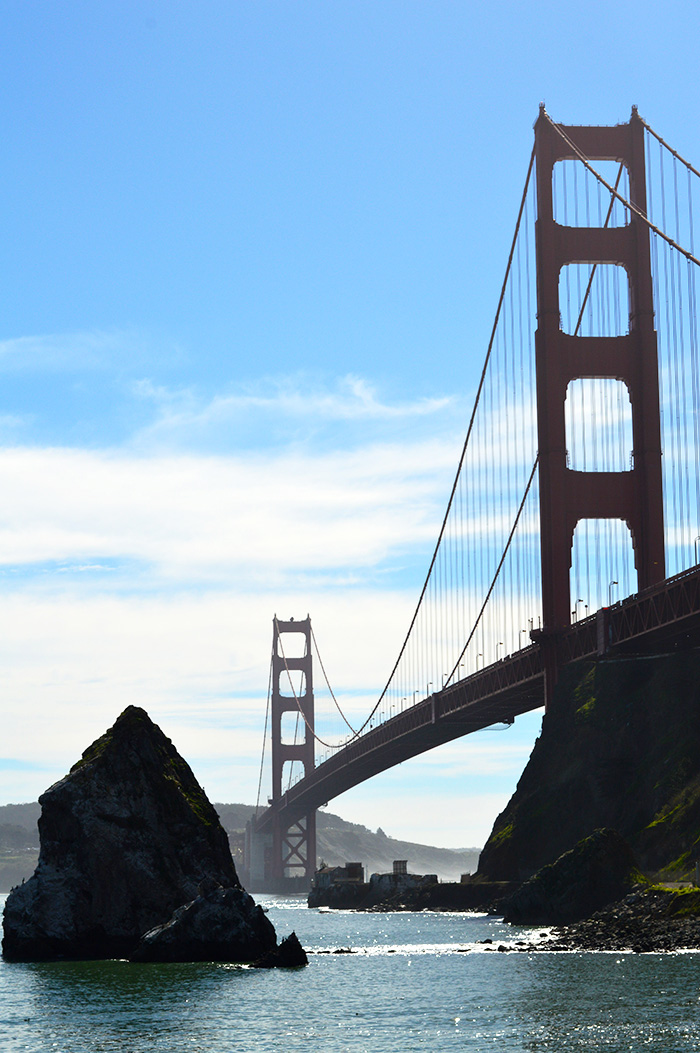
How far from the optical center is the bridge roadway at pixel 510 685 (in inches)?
2820

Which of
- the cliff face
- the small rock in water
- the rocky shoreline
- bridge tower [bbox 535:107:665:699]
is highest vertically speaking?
bridge tower [bbox 535:107:665:699]

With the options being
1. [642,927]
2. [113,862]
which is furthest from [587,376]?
[113,862]

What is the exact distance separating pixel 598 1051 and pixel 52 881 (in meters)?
30.9

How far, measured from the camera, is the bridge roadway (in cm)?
7162

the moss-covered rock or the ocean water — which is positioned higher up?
the moss-covered rock

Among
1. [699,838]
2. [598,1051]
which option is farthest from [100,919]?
[598,1051]

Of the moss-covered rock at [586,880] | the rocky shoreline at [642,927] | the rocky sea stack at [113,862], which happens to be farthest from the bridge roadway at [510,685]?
the rocky sea stack at [113,862]

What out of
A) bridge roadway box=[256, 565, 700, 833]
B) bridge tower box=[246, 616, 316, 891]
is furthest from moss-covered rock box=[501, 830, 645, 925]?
bridge tower box=[246, 616, 316, 891]

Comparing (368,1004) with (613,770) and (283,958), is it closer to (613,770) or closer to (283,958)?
(283,958)

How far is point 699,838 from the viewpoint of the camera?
61.3 m

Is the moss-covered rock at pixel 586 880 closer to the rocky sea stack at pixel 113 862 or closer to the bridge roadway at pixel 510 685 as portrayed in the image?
the bridge roadway at pixel 510 685

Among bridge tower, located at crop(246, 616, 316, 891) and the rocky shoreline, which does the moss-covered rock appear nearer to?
the rocky shoreline

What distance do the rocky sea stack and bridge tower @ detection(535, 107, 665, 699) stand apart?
114 ft

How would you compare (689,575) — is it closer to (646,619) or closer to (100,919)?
(646,619)
